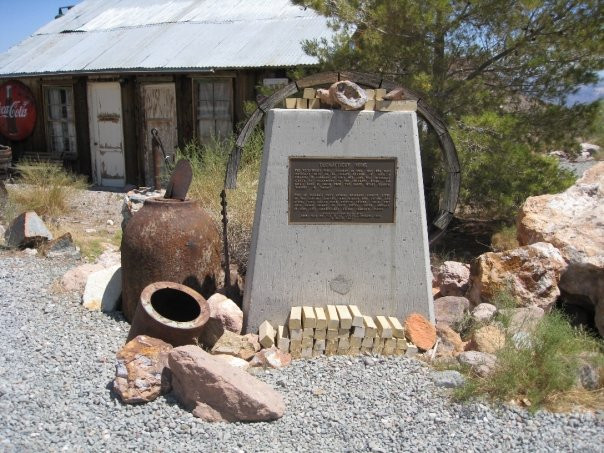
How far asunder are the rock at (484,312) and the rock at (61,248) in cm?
453

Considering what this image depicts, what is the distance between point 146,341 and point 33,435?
85 cm

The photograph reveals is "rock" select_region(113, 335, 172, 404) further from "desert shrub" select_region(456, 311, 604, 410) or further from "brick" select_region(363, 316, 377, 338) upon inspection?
"desert shrub" select_region(456, 311, 604, 410)

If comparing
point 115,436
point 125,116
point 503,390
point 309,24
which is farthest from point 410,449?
point 125,116

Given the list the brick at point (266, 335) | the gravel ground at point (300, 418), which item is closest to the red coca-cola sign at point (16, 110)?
the gravel ground at point (300, 418)

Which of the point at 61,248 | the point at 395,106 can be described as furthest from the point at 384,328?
the point at 61,248

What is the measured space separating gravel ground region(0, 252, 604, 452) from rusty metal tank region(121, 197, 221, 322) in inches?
29.7

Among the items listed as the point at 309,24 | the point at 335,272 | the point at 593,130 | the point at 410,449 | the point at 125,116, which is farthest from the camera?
the point at 125,116

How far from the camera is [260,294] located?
14.2 ft

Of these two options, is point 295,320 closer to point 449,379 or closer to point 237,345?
point 237,345

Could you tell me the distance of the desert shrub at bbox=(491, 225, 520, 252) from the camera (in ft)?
22.2

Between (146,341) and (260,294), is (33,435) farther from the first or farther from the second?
(260,294)

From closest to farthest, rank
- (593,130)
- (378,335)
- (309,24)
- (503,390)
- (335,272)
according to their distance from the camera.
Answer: (503,390) → (378,335) → (335,272) → (593,130) → (309,24)

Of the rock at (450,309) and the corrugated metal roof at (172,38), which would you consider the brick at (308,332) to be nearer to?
the rock at (450,309)

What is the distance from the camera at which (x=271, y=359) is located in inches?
154
